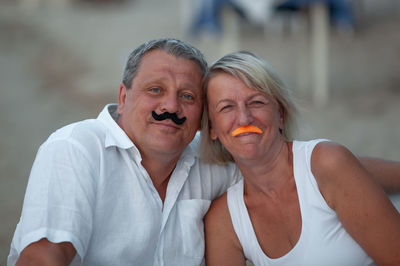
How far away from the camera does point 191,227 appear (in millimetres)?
2760

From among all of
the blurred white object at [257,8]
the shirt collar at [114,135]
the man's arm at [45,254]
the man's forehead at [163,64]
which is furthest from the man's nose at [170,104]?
the blurred white object at [257,8]

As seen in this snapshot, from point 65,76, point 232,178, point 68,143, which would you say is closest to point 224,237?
point 232,178

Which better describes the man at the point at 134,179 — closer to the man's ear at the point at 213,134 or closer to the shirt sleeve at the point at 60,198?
the shirt sleeve at the point at 60,198

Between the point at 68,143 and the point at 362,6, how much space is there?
15803 millimetres

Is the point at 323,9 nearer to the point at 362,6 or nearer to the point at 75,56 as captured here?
the point at 362,6

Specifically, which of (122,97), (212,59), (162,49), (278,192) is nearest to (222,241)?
(278,192)

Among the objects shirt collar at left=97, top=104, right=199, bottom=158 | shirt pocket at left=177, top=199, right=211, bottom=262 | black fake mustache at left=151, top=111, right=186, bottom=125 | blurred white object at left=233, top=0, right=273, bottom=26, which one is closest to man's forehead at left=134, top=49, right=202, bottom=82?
black fake mustache at left=151, top=111, right=186, bottom=125

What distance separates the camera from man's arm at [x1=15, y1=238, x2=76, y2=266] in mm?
2031

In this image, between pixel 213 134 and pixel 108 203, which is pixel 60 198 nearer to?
pixel 108 203

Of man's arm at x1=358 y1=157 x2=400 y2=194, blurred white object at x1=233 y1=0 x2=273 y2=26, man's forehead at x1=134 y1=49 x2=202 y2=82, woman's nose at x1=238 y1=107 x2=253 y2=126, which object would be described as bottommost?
man's arm at x1=358 y1=157 x2=400 y2=194

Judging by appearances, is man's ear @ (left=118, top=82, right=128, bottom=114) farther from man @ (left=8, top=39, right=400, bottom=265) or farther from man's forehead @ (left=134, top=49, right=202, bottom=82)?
man's forehead @ (left=134, top=49, right=202, bottom=82)

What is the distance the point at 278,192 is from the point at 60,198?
1.31 metres

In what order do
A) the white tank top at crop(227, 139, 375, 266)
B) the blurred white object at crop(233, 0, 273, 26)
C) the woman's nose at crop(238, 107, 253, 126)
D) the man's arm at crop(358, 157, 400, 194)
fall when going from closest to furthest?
1. the white tank top at crop(227, 139, 375, 266)
2. the woman's nose at crop(238, 107, 253, 126)
3. the man's arm at crop(358, 157, 400, 194)
4. the blurred white object at crop(233, 0, 273, 26)

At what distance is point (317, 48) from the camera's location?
9812mm
